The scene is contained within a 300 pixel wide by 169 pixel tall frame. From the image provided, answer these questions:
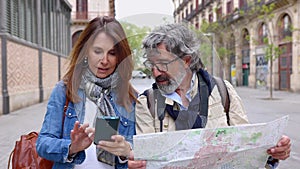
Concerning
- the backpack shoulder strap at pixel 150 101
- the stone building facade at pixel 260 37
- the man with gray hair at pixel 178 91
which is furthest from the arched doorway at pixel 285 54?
the backpack shoulder strap at pixel 150 101

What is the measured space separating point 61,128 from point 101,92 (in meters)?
0.25

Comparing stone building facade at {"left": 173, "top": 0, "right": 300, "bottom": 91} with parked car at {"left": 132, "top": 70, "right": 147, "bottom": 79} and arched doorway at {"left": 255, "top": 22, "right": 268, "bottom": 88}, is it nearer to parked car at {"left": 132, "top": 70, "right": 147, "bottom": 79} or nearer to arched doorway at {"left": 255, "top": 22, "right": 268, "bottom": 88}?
arched doorway at {"left": 255, "top": 22, "right": 268, "bottom": 88}

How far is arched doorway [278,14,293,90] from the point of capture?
79.4ft

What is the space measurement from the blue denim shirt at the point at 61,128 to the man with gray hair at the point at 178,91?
95 mm

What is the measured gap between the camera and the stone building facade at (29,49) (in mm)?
12234

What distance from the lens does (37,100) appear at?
16516 millimetres

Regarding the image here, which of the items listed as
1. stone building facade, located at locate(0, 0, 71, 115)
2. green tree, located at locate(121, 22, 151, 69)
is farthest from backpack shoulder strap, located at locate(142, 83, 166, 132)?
stone building facade, located at locate(0, 0, 71, 115)

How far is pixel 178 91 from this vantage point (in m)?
1.71

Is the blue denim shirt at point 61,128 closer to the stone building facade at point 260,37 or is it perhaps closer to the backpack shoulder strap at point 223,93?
the backpack shoulder strap at point 223,93

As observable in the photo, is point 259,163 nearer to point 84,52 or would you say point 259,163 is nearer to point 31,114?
point 84,52

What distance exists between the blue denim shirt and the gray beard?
26cm

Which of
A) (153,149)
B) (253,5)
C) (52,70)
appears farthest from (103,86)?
(253,5)

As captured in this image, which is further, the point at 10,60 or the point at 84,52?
the point at 10,60

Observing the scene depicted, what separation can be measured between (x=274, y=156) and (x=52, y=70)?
19.1 m
